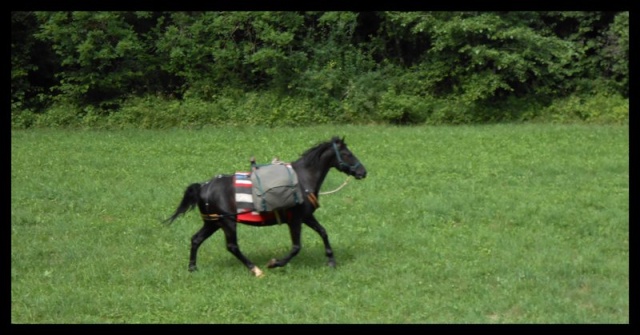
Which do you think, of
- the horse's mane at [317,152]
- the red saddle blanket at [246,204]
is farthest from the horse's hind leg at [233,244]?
the horse's mane at [317,152]

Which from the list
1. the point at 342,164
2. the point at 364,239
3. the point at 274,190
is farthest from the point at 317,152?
the point at 364,239

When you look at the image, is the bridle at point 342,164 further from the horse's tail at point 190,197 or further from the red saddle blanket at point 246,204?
the horse's tail at point 190,197

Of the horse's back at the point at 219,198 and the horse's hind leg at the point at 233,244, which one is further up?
the horse's back at the point at 219,198

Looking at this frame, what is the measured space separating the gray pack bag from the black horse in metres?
0.22

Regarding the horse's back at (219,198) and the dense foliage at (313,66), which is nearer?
the horse's back at (219,198)

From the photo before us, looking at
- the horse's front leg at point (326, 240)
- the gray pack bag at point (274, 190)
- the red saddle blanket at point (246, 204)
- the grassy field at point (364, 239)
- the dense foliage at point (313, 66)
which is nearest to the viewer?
the grassy field at point (364, 239)

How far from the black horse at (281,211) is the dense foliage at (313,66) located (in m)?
12.7

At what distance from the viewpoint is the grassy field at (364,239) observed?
29.7 ft

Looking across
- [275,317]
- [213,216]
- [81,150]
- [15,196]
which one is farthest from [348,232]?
[81,150]

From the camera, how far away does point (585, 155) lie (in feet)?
55.1

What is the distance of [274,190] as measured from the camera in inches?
389

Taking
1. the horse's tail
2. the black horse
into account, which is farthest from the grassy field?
the horse's tail

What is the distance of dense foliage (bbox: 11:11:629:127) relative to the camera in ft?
77.0

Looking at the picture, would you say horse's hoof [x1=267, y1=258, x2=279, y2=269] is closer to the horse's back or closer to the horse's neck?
the horse's back
